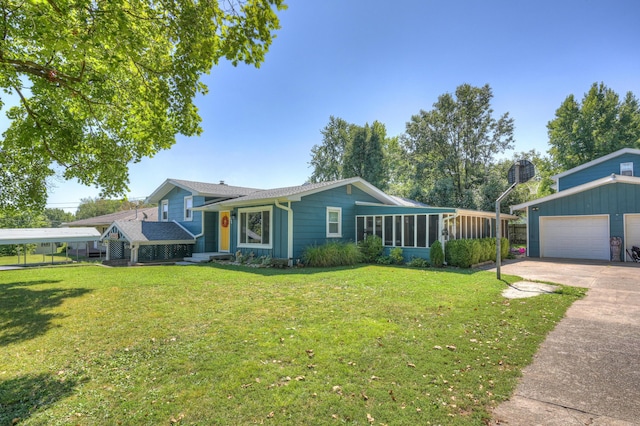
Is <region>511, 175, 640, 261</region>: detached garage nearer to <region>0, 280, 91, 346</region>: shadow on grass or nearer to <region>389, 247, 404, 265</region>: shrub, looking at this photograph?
<region>389, 247, 404, 265</region>: shrub

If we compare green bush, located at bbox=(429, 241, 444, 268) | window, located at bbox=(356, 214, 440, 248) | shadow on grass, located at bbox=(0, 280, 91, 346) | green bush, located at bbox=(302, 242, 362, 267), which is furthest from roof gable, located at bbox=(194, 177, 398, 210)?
shadow on grass, located at bbox=(0, 280, 91, 346)

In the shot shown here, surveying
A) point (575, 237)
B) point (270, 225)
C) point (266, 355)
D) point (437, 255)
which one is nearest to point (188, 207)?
point (270, 225)

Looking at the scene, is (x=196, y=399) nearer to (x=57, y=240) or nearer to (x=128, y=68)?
(x=128, y=68)

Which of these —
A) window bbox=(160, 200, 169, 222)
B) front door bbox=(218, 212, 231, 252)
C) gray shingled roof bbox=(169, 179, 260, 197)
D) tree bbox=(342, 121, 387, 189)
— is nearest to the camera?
front door bbox=(218, 212, 231, 252)

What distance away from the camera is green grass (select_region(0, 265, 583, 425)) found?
268cm

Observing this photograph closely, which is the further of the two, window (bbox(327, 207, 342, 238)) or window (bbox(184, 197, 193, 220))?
window (bbox(184, 197, 193, 220))

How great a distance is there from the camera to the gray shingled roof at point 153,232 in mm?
14945

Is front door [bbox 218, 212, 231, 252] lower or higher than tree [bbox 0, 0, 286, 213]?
lower

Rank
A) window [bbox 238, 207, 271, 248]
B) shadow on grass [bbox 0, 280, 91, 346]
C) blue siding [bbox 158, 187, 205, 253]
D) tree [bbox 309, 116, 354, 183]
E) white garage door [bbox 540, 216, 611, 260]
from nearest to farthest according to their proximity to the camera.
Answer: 1. shadow on grass [bbox 0, 280, 91, 346]
2. window [bbox 238, 207, 271, 248]
3. white garage door [bbox 540, 216, 611, 260]
4. blue siding [bbox 158, 187, 205, 253]
5. tree [bbox 309, 116, 354, 183]

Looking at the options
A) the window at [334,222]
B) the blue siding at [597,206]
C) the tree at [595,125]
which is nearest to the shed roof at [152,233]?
the window at [334,222]

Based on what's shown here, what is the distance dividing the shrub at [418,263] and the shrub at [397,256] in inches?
22.3

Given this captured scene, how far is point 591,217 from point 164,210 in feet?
76.1

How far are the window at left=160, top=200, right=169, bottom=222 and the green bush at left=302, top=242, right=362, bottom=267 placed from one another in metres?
11.1

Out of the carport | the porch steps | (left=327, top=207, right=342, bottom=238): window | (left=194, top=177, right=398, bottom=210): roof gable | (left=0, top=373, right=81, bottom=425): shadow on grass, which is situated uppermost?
(left=194, top=177, right=398, bottom=210): roof gable
